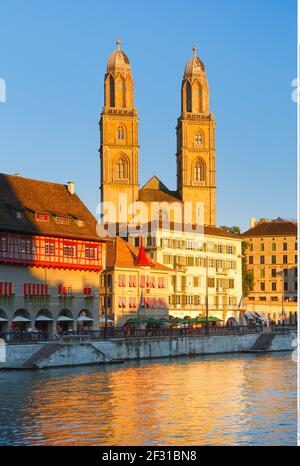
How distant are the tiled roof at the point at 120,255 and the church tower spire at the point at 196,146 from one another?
32796 millimetres

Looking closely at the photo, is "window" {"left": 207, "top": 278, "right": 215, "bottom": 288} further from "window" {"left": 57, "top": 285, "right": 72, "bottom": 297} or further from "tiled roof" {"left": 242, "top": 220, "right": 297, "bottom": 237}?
"window" {"left": 57, "top": 285, "right": 72, "bottom": 297}

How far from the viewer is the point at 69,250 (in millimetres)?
85438

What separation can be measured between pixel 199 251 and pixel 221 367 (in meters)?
48.5

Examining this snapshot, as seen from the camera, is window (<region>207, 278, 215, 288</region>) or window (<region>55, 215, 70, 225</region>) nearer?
window (<region>55, 215, 70, 225</region>)

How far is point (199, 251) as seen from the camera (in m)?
117

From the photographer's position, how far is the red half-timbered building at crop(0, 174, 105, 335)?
79062mm

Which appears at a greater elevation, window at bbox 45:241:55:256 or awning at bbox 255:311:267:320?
A: window at bbox 45:241:55:256

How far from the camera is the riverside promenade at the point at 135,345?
65.4 meters

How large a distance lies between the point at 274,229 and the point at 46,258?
71068 mm

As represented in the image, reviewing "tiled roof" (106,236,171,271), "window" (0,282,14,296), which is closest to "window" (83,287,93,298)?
"window" (0,282,14,296)

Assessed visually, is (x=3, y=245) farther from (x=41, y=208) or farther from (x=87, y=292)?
(x=87, y=292)

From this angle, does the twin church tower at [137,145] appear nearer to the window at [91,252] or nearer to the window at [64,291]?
the window at [91,252]
